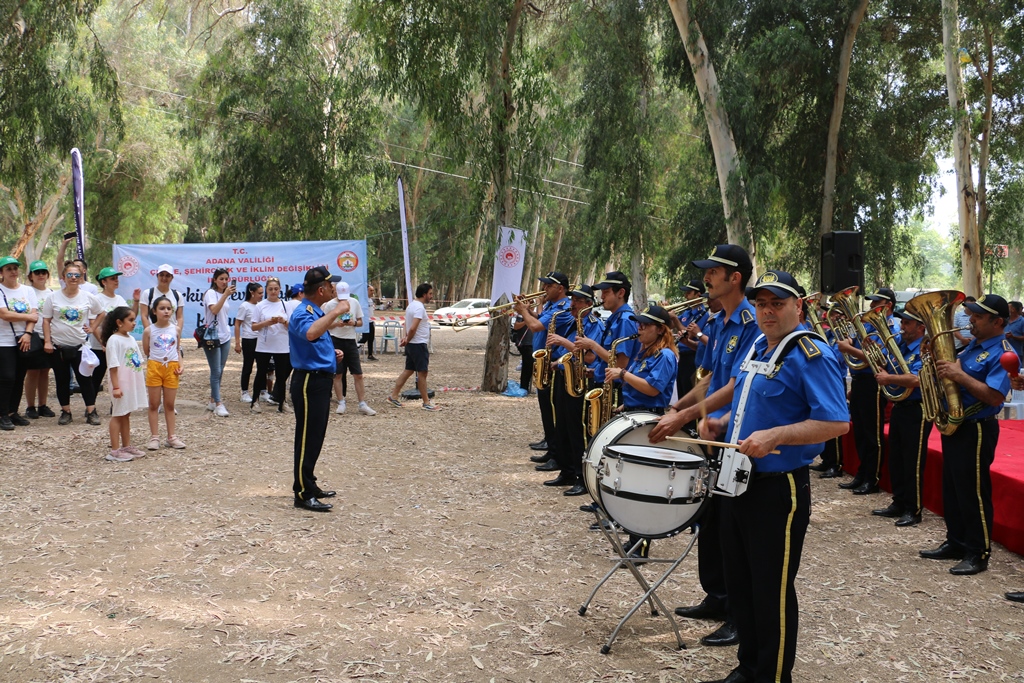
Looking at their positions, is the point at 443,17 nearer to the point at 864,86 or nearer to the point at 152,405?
the point at 152,405

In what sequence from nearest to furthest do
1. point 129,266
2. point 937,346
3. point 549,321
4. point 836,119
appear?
point 937,346, point 549,321, point 129,266, point 836,119

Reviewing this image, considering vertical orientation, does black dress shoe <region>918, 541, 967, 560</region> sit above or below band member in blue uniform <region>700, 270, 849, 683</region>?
below

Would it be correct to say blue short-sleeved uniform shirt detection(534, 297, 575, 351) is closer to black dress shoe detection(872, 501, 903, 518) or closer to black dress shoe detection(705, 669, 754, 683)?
black dress shoe detection(872, 501, 903, 518)

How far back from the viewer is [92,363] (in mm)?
10438

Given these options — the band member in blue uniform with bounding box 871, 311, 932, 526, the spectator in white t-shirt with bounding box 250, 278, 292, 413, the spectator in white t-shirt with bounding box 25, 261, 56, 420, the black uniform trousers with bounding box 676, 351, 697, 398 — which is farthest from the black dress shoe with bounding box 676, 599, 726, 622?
the spectator in white t-shirt with bounding box 25, 261, 56, 420

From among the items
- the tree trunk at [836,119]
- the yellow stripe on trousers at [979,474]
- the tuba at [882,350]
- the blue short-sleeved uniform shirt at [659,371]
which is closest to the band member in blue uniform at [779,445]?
the blue short-sleeved uniform shirt at [659,371]

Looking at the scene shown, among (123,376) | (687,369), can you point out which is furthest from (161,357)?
(687,369)

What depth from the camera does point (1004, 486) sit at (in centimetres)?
690

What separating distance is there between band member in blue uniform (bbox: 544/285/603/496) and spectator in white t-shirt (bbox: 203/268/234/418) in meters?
5.44

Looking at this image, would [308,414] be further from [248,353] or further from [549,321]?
[248,353]

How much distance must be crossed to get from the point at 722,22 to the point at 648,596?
1608 centimetres

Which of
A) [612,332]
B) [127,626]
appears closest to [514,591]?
[127,626]

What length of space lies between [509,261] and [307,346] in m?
8.04

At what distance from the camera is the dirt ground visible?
15.4ft
